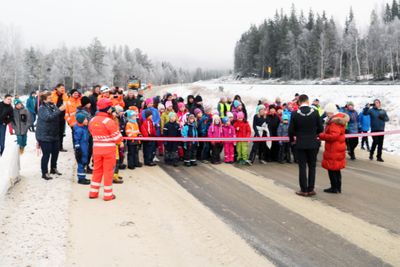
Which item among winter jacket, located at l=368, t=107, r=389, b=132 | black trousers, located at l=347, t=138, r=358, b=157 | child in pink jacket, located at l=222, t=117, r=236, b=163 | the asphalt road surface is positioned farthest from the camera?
winter jacket, located at l=368, t=107, r=389, b=132

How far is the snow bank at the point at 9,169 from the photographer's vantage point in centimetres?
693

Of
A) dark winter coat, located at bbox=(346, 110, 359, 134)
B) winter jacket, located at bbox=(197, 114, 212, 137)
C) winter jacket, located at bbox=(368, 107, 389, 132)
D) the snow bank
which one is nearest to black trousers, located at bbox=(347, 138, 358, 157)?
dark winter coat, located at bbox=(346, 110, 359, 134)

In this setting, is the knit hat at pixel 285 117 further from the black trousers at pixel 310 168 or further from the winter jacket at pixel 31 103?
the winter jacket at pixel 31 103

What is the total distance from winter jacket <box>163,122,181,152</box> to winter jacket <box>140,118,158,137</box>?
0.36m

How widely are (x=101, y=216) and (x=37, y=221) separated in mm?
983

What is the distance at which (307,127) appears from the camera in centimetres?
741

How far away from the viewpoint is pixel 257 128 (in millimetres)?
11352

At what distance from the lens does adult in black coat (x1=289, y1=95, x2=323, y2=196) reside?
24.3ft

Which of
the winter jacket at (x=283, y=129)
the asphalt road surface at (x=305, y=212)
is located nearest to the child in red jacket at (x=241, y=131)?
the asphalt road surface at (x=305, y=212)

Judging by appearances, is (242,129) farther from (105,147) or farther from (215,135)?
(105,147)

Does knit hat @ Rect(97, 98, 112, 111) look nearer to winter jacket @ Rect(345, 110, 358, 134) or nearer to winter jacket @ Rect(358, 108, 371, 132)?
winter jacket @ Rect(345, 110, 358, 134)

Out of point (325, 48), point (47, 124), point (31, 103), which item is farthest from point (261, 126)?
point (325, 48)

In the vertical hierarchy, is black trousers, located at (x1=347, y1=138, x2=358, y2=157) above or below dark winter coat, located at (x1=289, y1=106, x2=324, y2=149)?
below

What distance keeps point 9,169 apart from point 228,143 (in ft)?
19.4
